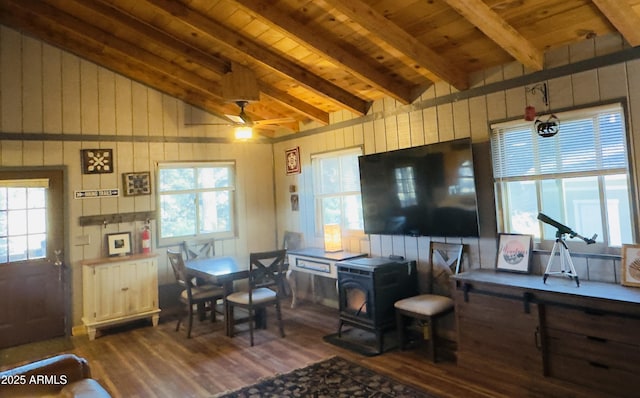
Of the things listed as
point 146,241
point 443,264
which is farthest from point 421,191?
point 146,241

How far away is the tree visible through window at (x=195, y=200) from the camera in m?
5.78

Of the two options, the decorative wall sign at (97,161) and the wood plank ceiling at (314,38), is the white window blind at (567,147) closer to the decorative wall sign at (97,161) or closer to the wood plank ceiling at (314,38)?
the wood plank ceiling at (314,38)

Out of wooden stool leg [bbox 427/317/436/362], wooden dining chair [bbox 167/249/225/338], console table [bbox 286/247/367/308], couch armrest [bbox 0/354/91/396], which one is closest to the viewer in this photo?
couch armrest [bbox 0/354/91/396]

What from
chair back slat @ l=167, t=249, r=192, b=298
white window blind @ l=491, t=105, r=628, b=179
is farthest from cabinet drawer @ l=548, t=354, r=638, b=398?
chair back slat @ l=167, t=249, r=192, b=298

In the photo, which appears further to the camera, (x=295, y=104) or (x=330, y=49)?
(x=295, y=104)

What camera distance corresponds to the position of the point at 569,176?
3.28m

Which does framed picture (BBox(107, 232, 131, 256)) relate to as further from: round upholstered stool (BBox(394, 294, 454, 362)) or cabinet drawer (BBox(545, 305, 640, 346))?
cabinet drawer (BBox(545, 305, 640, 346))

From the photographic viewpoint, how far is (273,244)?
6680mm

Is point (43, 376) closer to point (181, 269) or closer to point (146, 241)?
point (181, 269)

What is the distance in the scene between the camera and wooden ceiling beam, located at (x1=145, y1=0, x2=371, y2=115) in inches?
147

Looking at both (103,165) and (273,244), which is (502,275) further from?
(103,165)

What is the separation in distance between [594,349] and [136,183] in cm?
520

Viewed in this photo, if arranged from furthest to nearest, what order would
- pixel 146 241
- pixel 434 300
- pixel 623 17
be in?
pixel 146 241
pixel 434 300
pixel 623 17

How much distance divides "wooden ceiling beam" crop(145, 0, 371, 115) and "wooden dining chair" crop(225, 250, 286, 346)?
1.85m
